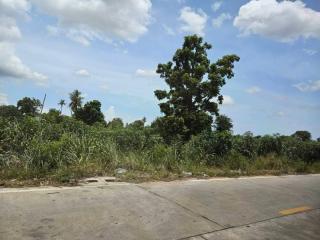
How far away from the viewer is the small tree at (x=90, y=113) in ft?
234

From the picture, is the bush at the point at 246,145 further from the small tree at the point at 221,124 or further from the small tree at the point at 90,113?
the small tree at the point at 90,113

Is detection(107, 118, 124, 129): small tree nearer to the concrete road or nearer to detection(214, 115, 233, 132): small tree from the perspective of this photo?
detection(214, 115, 233, 132): small tree

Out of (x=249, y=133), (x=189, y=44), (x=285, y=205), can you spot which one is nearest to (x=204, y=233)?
(x=285, y=205)

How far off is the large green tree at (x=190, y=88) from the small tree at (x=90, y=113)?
144ft

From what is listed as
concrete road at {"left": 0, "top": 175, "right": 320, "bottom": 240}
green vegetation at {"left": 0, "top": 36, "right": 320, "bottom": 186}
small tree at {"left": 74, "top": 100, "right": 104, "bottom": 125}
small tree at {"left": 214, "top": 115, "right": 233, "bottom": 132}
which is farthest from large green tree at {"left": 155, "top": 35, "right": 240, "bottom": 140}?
small tree at {"left": 74, "top": 100, "right": 104, "bottom": 125}

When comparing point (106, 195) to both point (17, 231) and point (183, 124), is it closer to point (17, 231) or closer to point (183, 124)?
point (17, 231)

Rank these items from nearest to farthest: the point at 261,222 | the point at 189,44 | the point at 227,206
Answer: the point at 261,222, the point at 227,206, the point at 189,44

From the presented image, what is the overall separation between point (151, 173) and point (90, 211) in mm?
4020

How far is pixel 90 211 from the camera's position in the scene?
5.56 metres

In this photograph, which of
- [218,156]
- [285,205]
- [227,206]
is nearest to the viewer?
[227,206]

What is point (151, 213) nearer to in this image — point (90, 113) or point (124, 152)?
point (124, 152)

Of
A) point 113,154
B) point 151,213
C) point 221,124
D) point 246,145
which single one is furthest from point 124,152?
point 221,124

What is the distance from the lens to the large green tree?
27516 mm

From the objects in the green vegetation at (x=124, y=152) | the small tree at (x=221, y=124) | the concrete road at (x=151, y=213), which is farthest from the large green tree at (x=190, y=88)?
the concrete road at (x=151, y=213)
